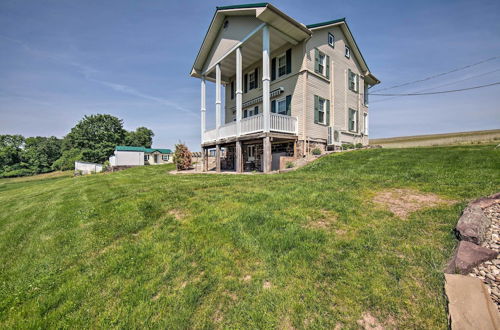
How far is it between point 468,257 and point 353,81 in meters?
16.0

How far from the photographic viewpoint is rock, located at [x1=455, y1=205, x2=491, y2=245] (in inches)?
102

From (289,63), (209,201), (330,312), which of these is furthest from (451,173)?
(289,63)

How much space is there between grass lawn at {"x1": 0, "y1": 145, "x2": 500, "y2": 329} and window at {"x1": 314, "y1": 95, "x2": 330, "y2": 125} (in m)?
7.89

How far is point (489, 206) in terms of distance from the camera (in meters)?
3.56

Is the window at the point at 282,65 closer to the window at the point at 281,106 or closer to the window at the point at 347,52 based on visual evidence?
the window at the point at 281,106

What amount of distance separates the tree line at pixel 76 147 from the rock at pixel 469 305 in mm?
56897

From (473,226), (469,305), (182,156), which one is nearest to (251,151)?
(182,156)

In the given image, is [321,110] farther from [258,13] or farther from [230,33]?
[230,33]

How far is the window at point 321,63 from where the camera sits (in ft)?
39.8

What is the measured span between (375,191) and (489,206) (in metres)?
1.76

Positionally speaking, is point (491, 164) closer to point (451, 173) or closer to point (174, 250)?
point (451, 173)

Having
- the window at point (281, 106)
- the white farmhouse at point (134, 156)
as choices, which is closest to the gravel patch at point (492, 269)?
the window at point (281, 106)

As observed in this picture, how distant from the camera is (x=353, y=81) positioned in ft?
50.9

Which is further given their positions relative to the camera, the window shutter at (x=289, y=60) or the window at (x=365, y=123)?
the window at (x=365, y=123)
